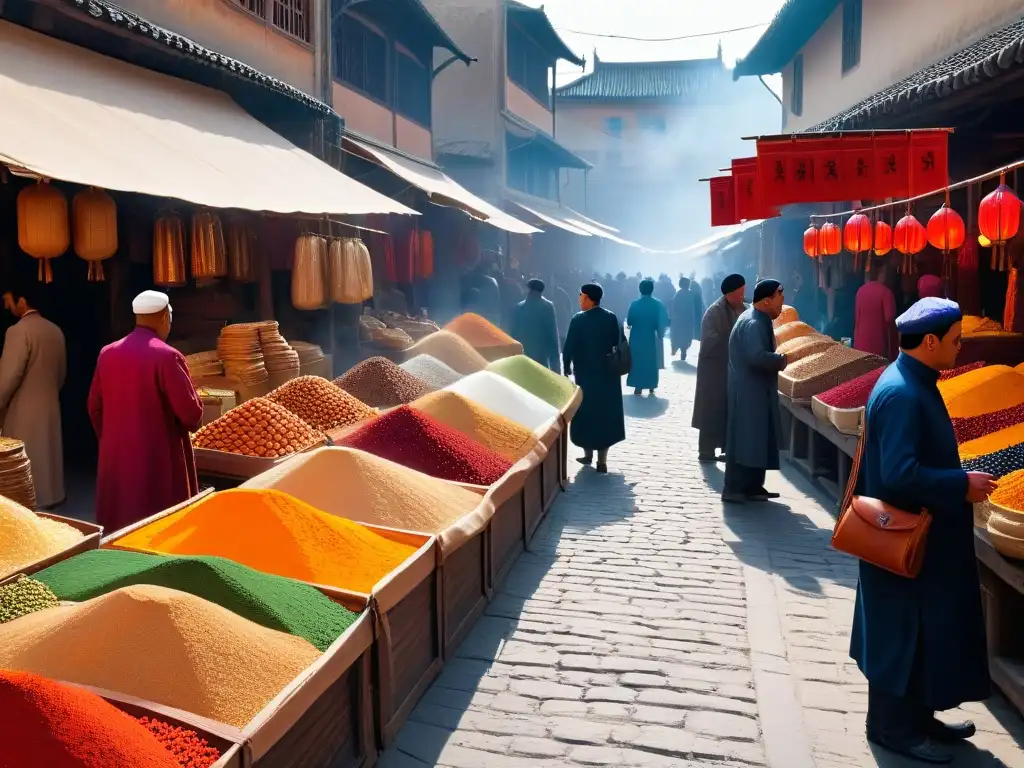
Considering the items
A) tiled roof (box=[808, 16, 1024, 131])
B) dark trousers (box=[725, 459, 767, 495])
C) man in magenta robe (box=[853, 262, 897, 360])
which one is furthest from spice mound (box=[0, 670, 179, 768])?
man in magenta robe (box=[853, 262, 897, 360])

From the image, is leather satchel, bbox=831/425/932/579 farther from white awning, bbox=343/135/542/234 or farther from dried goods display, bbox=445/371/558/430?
white awning, bbox=343/135/542/234

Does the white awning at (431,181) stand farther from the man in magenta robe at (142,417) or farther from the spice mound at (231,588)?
the spice mound at (231,588)

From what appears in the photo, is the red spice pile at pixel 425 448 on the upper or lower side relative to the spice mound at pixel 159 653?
upper

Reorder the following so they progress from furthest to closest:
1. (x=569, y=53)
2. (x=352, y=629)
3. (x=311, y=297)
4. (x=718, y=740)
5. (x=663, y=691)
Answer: (x=569, y=53), (x=311, y=297), (x=663, y=691), (x=718, y=740), (x=352, y=629)

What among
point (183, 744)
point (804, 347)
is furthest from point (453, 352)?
point (183, 744)

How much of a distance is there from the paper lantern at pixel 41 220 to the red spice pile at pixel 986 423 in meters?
5.09

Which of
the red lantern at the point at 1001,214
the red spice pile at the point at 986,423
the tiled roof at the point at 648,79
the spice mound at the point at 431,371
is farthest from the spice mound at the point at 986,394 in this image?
the tiled roof at the point at 648,79

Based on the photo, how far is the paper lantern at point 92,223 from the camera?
573cm

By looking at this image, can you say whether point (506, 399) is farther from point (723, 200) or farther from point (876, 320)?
point (723, 200)

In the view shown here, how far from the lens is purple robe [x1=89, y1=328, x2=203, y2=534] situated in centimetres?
463

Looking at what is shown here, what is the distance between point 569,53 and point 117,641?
1003 inches

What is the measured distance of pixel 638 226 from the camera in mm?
43344

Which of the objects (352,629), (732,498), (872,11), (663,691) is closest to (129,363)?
(352,629)

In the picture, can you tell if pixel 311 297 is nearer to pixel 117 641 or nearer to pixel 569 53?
pixel 117 641
